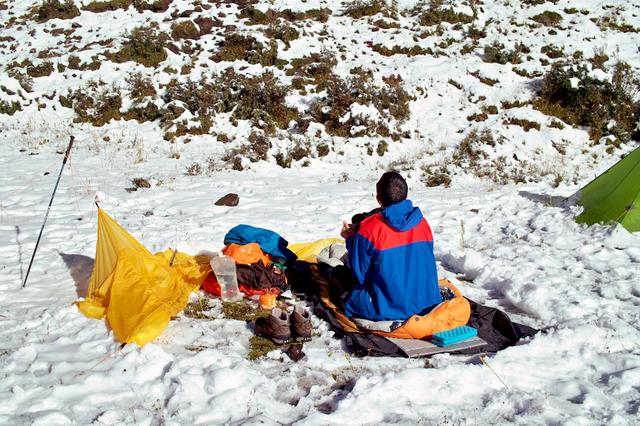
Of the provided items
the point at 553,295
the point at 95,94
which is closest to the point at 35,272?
the point at 553,295

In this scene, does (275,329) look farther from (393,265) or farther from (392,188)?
(392,188)

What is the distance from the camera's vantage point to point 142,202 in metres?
8.13

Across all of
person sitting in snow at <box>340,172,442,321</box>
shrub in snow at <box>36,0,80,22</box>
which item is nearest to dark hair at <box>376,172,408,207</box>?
person sitting in snow at <box>340,172,442,321</box>

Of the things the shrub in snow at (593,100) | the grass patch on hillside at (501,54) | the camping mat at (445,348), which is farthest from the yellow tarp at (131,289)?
the grass patch on hillside at (501,54)

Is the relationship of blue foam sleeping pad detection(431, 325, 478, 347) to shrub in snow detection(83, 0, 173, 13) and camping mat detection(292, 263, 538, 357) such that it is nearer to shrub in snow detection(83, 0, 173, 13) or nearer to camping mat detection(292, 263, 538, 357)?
camping mat detection(292, 263, 538, 357)

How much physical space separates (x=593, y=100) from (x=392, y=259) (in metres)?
9.59

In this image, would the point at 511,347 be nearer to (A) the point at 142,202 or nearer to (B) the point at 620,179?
(B) the point at 620,179

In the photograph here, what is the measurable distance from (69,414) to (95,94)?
12.0m

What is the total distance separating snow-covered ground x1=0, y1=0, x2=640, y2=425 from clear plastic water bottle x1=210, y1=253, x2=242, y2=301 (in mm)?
451

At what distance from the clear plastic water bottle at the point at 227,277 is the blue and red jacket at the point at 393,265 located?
1.36 meters

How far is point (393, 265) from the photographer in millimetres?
4074

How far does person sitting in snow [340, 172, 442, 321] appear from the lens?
4039mm

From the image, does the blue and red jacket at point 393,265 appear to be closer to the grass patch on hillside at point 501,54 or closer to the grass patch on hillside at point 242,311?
the grass patch on hillside at point 242,311

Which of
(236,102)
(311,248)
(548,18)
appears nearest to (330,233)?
(311,248)
